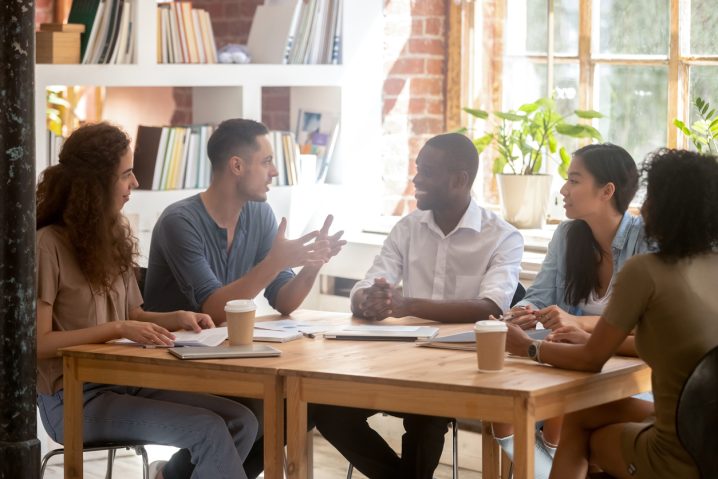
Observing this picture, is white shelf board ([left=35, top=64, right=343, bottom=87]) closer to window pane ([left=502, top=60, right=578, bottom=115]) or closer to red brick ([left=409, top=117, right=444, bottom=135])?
red brick ([left=409, top=117, right=444, bottom=135])

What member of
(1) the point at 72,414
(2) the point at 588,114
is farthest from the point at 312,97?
(1) the point at 72,414

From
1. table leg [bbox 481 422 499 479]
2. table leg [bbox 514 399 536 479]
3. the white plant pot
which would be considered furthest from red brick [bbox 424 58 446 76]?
table leg [bbox 514 399 536 479]

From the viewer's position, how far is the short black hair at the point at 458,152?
372cm

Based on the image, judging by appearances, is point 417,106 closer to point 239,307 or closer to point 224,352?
point 239,307

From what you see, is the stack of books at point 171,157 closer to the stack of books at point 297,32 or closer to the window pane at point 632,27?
the stack of books at point 297,32

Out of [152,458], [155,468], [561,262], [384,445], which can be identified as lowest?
[152,458]

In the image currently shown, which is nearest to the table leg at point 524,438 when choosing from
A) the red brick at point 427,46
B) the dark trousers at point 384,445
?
Answer: the dark trousers at point 384,445

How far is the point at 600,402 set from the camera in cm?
265

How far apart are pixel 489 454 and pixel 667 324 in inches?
43.3

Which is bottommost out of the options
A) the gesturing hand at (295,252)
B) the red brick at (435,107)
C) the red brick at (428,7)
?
the gesturing hand at (295,252)

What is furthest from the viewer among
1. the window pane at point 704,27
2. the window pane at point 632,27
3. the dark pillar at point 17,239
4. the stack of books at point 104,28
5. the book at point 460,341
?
the window pane at point 632,27

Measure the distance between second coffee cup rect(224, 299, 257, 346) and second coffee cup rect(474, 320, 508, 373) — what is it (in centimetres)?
60

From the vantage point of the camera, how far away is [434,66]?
206 inches

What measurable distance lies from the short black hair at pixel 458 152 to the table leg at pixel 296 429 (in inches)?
49.6
